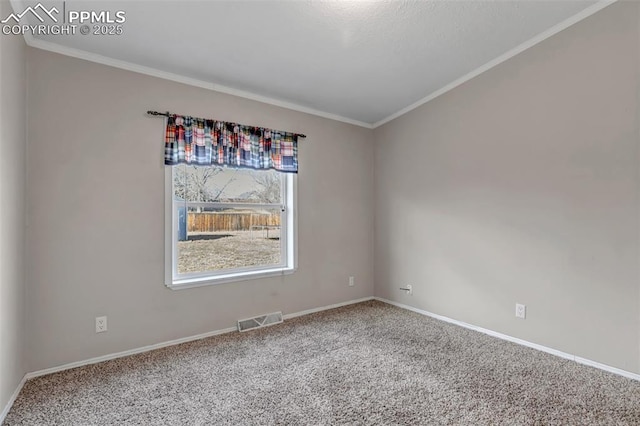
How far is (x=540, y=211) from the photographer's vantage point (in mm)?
2646

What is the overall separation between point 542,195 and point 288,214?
8.01 feet

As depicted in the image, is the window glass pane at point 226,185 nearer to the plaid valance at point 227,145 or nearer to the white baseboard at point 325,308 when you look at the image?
the plaid valance at point 227,145

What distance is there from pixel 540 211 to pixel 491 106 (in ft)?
3.58

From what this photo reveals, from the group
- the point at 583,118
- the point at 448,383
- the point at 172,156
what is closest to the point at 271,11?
the point at 172,156

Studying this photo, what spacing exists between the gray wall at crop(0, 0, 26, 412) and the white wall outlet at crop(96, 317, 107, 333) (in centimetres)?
42

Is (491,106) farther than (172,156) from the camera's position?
Yes

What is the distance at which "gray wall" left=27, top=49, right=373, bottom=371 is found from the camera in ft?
7.32

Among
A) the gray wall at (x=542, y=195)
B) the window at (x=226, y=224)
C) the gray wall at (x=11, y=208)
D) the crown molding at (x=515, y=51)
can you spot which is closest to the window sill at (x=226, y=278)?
the window at (x=226, y=224)

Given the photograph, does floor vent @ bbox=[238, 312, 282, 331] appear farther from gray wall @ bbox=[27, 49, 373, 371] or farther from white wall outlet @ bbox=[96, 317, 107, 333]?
white wall outlet @ bbox=[96, 317, 107, 333]

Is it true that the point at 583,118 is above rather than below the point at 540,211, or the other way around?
above

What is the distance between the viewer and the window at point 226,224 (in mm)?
2871

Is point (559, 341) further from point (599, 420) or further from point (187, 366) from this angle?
point (187, 366)

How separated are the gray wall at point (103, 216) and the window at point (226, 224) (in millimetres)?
132
